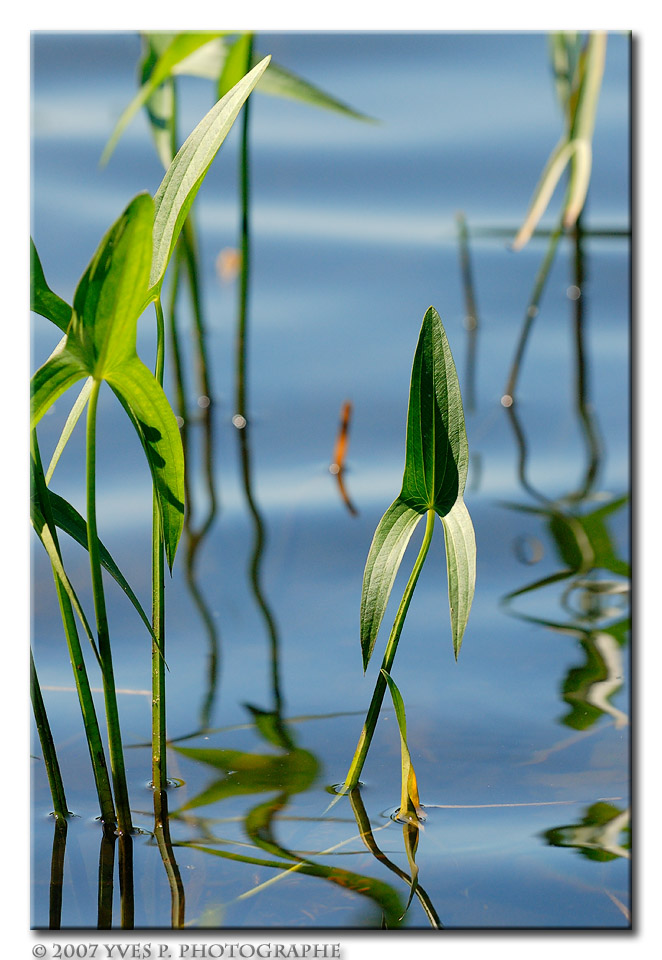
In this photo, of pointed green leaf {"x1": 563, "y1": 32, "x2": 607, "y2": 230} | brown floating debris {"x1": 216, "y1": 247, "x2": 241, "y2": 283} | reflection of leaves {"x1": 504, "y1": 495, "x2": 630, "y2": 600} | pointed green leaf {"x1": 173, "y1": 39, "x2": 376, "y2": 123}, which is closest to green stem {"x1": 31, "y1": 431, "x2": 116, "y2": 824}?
reflection of leaves {"x1": 504, "y1": 495, "x2": 630, "y2": 600}

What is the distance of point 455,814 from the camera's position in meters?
0.70

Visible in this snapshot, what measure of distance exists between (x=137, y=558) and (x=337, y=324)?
1.88 feet

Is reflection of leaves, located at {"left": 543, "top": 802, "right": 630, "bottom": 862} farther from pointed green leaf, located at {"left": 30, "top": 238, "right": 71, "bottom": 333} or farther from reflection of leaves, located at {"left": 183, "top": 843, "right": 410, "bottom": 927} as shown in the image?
pointed green leaf, located at {"left": 30, "top": 238, "right": 71, "bottom": 333}

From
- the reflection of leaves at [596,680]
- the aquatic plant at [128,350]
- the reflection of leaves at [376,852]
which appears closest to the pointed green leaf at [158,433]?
the aquatic plant at [128,350]

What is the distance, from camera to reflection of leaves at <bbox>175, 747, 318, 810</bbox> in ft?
2.36

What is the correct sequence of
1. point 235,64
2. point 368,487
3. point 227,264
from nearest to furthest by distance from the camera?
1. point 235,64
2. point 368,487
3. point 227,264

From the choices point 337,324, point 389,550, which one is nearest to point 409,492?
point 389,550

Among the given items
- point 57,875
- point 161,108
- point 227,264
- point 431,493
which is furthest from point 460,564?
point 227,264

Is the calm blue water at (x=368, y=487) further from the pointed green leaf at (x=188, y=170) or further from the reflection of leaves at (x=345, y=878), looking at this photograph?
the pointed green leaf at (x=188, y=170)

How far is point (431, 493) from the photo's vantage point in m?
0.63

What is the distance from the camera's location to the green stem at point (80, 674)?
1.99 ft

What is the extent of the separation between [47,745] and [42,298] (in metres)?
0.27

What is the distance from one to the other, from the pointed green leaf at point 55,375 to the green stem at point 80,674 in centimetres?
3

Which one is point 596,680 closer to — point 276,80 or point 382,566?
point 382,566
